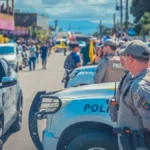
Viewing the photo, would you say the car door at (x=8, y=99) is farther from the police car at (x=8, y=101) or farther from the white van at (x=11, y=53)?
the white van at (x=11, y=53)

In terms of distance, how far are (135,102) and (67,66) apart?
839 cm

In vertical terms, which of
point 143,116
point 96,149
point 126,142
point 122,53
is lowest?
point 96,149

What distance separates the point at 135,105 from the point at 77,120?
5.47ft

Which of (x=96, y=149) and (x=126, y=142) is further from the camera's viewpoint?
(x=96, y=149)

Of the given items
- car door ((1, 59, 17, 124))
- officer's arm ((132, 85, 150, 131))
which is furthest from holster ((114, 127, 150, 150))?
car door ((1, 59, 17, 124))

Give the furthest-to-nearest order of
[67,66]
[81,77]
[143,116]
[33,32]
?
[33,32] < [67,66] < [81,77] < [143,116]

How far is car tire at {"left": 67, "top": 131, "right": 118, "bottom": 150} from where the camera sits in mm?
5262

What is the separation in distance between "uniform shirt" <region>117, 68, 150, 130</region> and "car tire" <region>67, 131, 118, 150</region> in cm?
114

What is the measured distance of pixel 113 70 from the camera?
790 cm

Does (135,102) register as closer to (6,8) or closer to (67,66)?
(67,66)

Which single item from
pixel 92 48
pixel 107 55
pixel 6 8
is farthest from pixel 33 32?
pixel 107 55

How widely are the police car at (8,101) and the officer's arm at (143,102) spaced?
11.7 feet

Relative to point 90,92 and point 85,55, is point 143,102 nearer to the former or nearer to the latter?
point 90,92

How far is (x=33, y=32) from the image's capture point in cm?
8731
